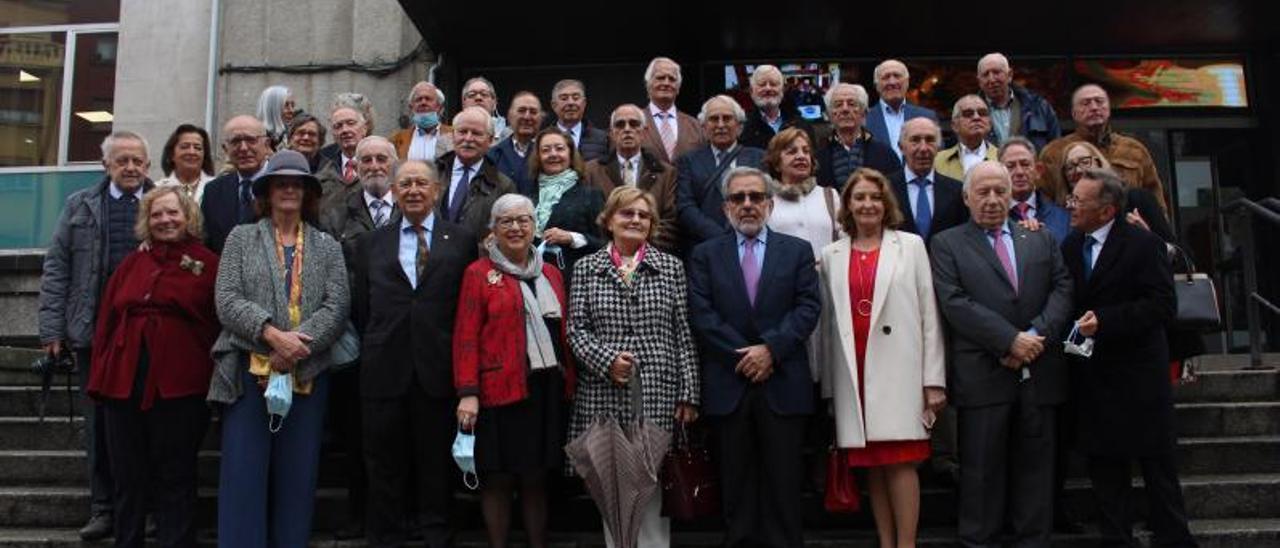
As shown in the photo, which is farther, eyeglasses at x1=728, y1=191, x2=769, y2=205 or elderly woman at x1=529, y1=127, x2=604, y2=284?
elderly woman at x1=529, y1=127, x2=604, y2=284

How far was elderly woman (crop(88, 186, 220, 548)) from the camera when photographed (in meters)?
5.66

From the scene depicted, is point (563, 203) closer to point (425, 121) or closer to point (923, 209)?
point (425, 121)

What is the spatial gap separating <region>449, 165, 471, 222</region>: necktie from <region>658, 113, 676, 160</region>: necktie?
1338 millimetres

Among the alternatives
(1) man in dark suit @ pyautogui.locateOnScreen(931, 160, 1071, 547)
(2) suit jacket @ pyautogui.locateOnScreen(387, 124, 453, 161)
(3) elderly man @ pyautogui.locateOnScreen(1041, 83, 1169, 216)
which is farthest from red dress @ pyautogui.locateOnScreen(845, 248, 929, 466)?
(2) suit jacket @ pyautogui.locateOnScreen(387, 124, 453, 161)

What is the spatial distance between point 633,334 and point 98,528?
3.17m

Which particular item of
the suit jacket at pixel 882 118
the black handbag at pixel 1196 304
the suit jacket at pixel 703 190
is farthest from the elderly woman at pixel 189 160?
the black handbag at pixel 1196 304

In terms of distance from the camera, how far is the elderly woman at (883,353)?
5.60 meters

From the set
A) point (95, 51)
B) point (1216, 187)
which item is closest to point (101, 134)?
point (95, 51)

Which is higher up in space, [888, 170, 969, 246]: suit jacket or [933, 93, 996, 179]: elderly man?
[933, 93, 996, 179]: elderly man

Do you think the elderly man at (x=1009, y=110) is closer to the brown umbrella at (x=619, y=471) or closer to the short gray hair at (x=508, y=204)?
the short gray hair at (x=508, y=204)

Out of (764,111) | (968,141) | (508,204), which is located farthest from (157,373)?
(968,141)

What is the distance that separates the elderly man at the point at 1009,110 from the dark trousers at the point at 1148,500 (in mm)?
2725

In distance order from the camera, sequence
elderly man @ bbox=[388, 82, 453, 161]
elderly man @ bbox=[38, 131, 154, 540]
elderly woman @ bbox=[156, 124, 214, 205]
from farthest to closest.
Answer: elderly man @ bbox=[388, 82, 453, 161] → elderly woman @ bbox=[156, 124, 214, 205] → elderly man @ bbox=[38, 131, 154, 540]

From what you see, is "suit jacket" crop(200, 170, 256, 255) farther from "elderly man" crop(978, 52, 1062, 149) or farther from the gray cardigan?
"elderly man" crop(978, 52, 1062, 149)
